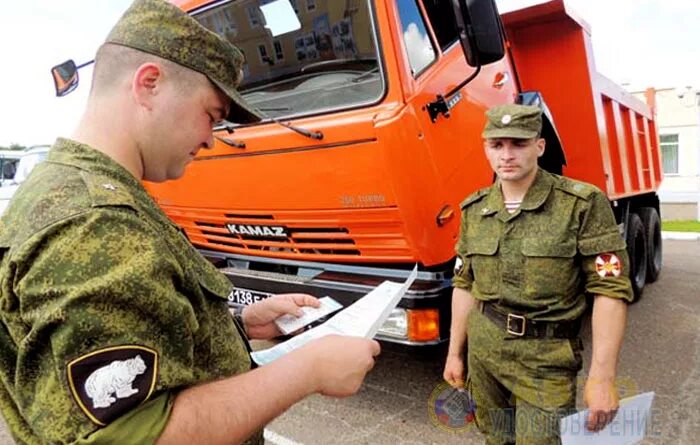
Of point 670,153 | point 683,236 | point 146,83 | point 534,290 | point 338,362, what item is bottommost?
point 670,153

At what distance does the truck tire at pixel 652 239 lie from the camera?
17.7 ft

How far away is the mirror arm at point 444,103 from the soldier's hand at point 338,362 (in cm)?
156

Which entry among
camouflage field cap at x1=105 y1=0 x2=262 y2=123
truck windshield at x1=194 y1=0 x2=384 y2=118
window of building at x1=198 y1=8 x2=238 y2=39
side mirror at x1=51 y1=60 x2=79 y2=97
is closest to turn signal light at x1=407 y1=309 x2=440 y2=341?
truck windshield at x1=194 y1=0 x2=384 y2=118

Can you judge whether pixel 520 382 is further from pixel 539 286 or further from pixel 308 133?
pixel 308 133

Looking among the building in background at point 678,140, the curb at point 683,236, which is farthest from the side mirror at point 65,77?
→ the building in background at point 678,140

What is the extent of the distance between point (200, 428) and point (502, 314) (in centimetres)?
145

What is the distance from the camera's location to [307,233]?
8.86 feet

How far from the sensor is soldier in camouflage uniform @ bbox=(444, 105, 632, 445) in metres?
1.77

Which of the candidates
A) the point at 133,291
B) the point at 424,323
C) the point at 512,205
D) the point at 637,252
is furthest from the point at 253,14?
the point at 637,252

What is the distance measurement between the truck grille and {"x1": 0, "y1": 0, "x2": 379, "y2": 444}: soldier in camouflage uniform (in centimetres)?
143

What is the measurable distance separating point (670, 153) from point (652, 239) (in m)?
13.2

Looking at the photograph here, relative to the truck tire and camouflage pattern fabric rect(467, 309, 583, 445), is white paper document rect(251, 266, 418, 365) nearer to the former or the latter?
camouflage pattern fabric rect(467, 309, 583, 445)

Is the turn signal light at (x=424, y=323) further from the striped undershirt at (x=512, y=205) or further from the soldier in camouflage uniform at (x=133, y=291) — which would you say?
the soldier in camouflage uniform at (x=133, y=291)

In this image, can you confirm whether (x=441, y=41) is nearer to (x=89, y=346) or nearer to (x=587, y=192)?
(x=587, y=192)
